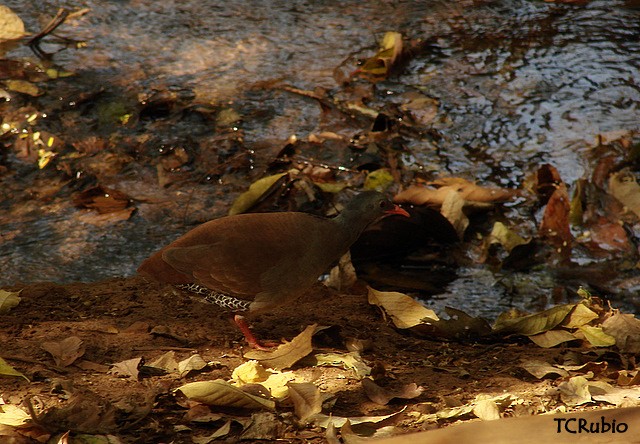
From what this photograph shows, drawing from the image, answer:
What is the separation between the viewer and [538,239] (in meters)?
5.63

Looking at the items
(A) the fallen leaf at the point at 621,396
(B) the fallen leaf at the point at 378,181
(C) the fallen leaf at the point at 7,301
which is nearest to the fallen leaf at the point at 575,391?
(A) the fallen leaf at the point at 621,396

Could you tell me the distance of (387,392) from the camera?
11.4 feet

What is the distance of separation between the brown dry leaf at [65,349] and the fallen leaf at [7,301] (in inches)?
27.5

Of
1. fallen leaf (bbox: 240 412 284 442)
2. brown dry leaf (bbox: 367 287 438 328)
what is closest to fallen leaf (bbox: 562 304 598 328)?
brown dry leaf (bbox: 367 287 438 328)

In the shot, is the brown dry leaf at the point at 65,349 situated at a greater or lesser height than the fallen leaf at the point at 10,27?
lesser

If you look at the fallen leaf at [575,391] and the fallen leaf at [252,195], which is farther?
the fallen leaf at [252,195]

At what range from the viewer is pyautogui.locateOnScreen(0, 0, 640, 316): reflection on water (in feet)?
18.8

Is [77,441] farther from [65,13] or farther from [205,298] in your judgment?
[65,13]

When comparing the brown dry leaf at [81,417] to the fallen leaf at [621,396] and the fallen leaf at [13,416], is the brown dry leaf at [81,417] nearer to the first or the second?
the fallen leaf at [13,416]

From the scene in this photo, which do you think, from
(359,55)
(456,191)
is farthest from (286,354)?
(359,55)

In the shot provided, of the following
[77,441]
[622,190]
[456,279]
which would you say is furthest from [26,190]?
[622,190]

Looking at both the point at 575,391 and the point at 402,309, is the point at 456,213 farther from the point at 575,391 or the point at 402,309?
the point at 575,391

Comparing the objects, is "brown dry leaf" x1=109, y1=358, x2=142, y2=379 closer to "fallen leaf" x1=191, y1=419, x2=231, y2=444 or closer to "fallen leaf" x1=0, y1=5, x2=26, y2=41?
"fallen leaf" x1=191, y1=419, x2=231, y2=444

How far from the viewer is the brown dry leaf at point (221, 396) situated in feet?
10.7
